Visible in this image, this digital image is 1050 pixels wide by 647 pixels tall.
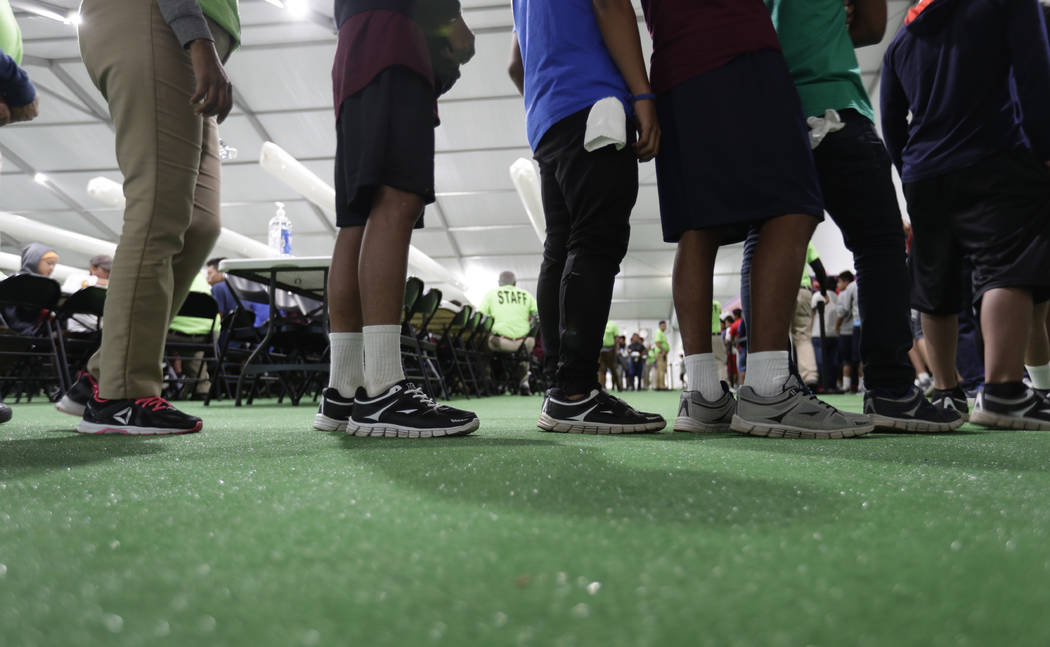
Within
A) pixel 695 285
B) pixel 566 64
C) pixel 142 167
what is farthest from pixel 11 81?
pixel 695 285

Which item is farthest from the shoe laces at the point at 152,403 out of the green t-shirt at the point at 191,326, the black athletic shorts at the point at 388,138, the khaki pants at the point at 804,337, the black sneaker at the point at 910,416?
the khaki pants at the point at 804,337

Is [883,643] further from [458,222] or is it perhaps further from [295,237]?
[295,237]

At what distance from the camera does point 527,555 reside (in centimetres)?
39

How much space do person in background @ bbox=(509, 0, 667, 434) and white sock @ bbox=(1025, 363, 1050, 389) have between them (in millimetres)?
1128

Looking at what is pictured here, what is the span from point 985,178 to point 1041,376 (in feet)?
1.96

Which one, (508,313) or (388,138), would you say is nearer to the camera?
(388,138)

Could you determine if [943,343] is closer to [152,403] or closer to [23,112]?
[152,403]

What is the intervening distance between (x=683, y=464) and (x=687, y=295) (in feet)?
2.24

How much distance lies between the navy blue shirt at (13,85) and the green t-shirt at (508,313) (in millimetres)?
4874

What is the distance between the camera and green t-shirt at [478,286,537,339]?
6.15 metres

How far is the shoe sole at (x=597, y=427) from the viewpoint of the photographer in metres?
1.36

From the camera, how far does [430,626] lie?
285 mm

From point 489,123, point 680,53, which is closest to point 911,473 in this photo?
point 680,53

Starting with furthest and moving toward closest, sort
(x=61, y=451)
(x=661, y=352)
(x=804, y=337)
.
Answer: (x=661, y=352), (x=804, y=337), (x=61, y=451)
